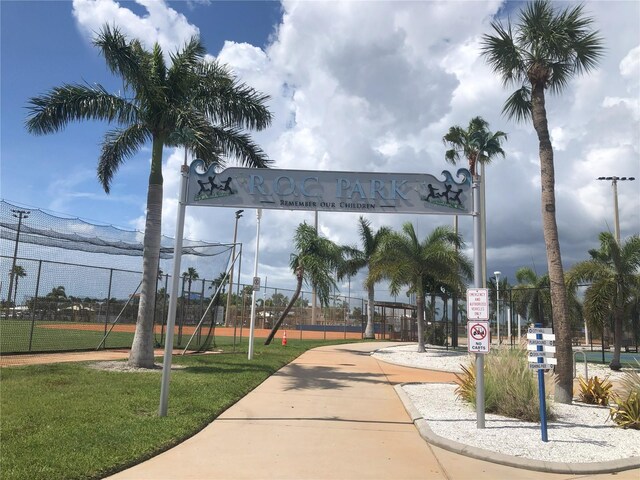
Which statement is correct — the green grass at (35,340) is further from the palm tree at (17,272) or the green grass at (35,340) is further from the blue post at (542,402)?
the blue post at (542,402)

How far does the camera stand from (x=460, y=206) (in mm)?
8516

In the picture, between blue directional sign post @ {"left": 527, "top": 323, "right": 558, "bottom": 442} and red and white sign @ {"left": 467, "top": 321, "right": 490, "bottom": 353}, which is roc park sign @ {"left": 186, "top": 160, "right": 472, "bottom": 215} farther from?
blue directional sign post @ {"left": 527, "top": 323, "right": 558, "bottom": 442}

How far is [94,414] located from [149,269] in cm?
560

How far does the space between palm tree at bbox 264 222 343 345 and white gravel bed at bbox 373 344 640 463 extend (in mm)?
12987

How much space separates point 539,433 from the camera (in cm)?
730

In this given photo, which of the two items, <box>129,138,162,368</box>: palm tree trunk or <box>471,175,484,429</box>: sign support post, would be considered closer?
<box>471,175,484,429</box>: sign support post

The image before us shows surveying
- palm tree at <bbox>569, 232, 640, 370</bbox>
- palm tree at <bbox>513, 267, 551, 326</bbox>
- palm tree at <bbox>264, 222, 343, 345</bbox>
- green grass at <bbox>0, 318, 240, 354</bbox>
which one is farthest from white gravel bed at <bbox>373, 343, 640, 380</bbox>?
palm tree at <bbox>513, 267, 551, 326</bbox>

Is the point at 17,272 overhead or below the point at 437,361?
overhead

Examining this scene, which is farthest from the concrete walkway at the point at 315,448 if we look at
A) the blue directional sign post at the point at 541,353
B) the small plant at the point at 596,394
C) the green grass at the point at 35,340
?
the green grass at the point at 35,340

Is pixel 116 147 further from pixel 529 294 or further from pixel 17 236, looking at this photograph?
pixel 529 294

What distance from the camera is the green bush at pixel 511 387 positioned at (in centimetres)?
826

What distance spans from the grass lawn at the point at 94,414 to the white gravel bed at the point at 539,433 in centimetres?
355

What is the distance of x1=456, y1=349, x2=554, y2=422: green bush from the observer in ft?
27.1

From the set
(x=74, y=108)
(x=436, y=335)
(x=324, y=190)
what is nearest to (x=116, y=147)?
(x=74, y=108)
